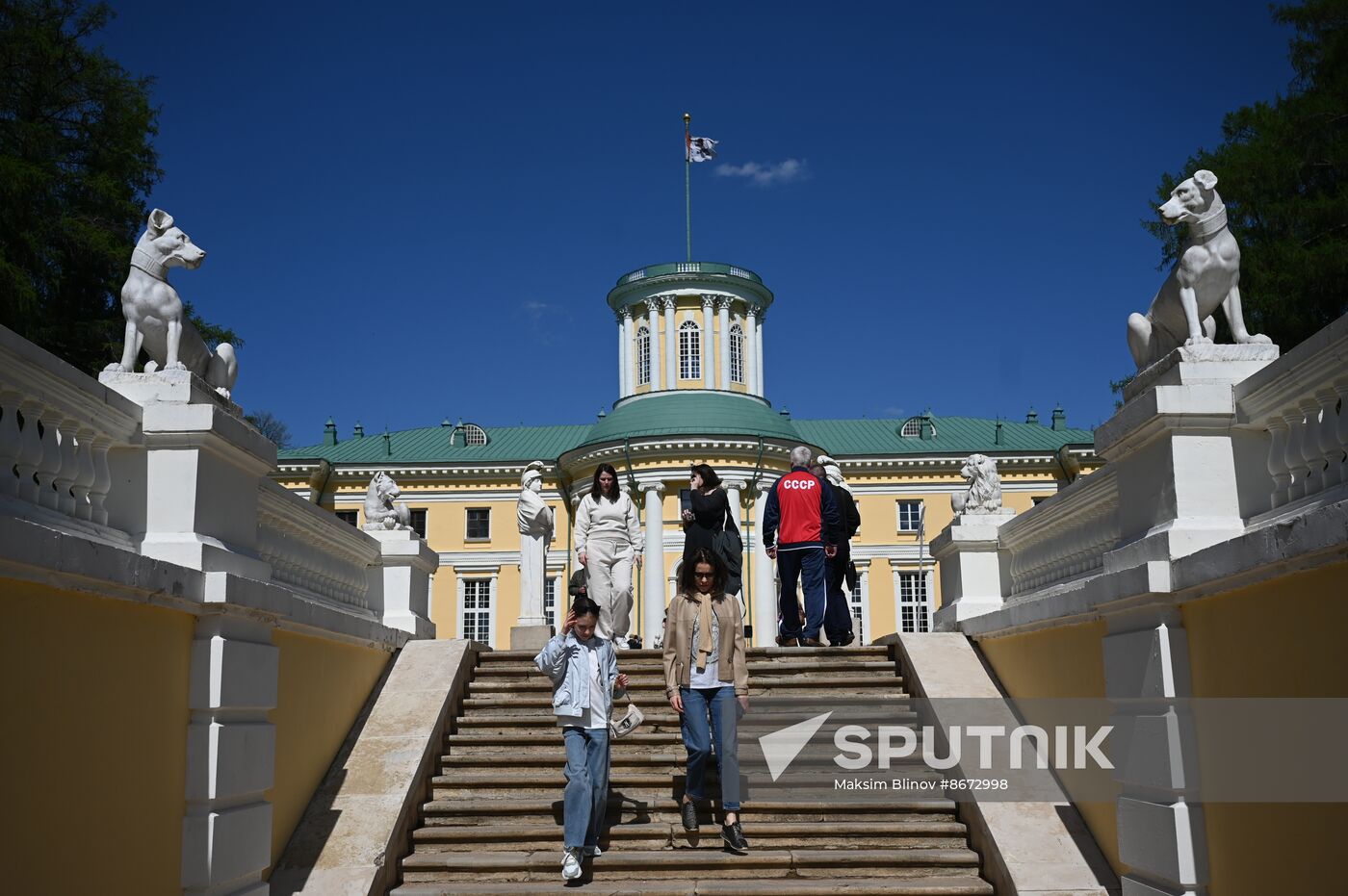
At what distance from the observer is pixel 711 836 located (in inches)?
296

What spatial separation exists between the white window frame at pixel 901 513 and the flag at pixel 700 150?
48.7 feet

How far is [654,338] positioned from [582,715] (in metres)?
39.5

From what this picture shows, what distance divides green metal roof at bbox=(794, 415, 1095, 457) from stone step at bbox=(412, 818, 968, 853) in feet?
127

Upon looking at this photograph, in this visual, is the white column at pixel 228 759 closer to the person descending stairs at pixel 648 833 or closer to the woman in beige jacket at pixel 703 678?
the person descending stairs at pixel 648 833

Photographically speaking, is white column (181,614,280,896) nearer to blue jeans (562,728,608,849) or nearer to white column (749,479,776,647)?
blue jeans (562,728,608,849)

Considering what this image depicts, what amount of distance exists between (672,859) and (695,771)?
54 cm

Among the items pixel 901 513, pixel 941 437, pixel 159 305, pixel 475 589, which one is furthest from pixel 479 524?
pixel 159 305

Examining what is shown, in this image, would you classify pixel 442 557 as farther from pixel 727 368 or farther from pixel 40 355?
pixel 40 355

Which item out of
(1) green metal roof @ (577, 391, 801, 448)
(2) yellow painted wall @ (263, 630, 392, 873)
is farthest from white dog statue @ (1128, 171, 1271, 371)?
(1) green metal roof @ (577, 391, 801, 448)

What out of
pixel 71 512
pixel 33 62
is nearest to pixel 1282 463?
pixel 71 512

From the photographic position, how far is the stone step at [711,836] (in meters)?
7.41

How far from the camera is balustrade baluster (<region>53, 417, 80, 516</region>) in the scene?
5.39 m

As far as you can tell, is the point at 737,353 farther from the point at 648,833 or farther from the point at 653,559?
the point at 648,833

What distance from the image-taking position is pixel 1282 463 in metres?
5.66
